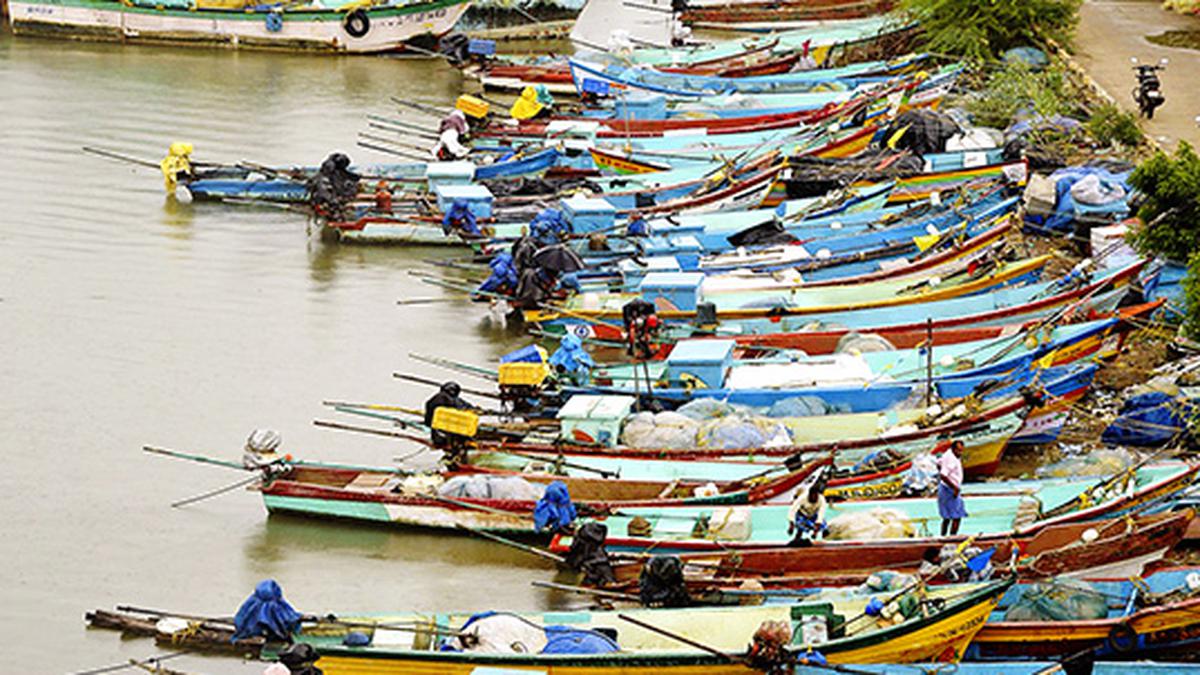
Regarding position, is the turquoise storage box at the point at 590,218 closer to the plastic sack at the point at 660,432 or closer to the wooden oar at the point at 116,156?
the plastic sack at the point at 660,432

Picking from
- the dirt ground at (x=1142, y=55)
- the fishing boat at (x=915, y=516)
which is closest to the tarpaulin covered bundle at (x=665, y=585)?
the fishing boat at (x=915, y=516)

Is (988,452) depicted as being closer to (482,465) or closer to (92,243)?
(482,465)

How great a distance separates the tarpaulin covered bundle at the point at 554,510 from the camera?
14.5 metres

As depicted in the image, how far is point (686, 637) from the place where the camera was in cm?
1259

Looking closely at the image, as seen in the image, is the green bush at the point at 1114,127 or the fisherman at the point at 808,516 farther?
the green bush at the point at 1114,127

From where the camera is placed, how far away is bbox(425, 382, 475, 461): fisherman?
634 inches

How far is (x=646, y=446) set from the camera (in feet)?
52.7

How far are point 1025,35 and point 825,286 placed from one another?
11.3 metres

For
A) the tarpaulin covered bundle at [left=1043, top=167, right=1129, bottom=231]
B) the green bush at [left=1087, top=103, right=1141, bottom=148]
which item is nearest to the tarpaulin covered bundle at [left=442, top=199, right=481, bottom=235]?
the tarpaulin covered bundle at [left=1043, top=167, right=1129, bottom=231]

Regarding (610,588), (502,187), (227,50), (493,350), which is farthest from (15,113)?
(610,588)

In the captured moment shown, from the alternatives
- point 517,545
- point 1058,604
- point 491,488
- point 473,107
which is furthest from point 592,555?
point 473,107

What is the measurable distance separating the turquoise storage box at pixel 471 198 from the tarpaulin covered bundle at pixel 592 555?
976 cm

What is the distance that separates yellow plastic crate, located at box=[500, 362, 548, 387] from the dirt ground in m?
10.4

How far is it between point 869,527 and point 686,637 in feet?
6.94
